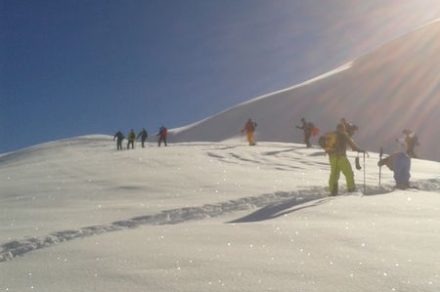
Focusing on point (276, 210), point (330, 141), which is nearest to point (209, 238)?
point (276, 210)

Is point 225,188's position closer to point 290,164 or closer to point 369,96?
point 290,164

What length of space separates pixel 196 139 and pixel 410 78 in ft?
90.0

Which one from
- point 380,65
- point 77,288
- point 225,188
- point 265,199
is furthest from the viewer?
point 380,65

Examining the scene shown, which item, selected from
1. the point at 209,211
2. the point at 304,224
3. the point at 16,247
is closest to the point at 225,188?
the point at 209,211

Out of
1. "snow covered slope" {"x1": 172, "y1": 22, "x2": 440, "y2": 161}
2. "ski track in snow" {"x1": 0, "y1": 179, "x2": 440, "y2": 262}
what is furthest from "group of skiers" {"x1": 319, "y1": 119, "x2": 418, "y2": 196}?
"snow covered slope" {"x1": 172, "y1": 22, "x2": 440, "y2": 161}

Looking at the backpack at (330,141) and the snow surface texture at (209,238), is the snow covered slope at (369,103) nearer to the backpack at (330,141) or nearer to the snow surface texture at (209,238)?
the backpack at (330,141)

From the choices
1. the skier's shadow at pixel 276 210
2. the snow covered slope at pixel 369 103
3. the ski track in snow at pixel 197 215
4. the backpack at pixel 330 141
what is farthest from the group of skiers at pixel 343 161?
the snow covered slope at pixel 369 103

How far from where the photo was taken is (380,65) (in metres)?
74.5

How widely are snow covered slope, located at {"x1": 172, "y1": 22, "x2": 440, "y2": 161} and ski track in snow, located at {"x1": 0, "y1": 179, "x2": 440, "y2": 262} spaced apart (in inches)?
1492

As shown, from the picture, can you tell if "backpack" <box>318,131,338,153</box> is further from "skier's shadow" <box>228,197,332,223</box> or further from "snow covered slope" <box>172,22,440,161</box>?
"snow covered slope" <box>172,22,440,161</box>

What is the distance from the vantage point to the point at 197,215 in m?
8.85

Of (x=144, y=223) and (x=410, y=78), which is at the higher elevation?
(x=410, y=78)

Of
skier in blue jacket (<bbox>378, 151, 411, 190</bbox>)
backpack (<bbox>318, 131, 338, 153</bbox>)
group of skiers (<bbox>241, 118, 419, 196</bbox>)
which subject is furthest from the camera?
skier in blue jacket (<bbox>378, 151, 411, 190</bbox>)

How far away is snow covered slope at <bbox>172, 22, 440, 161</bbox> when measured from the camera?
178 feet
